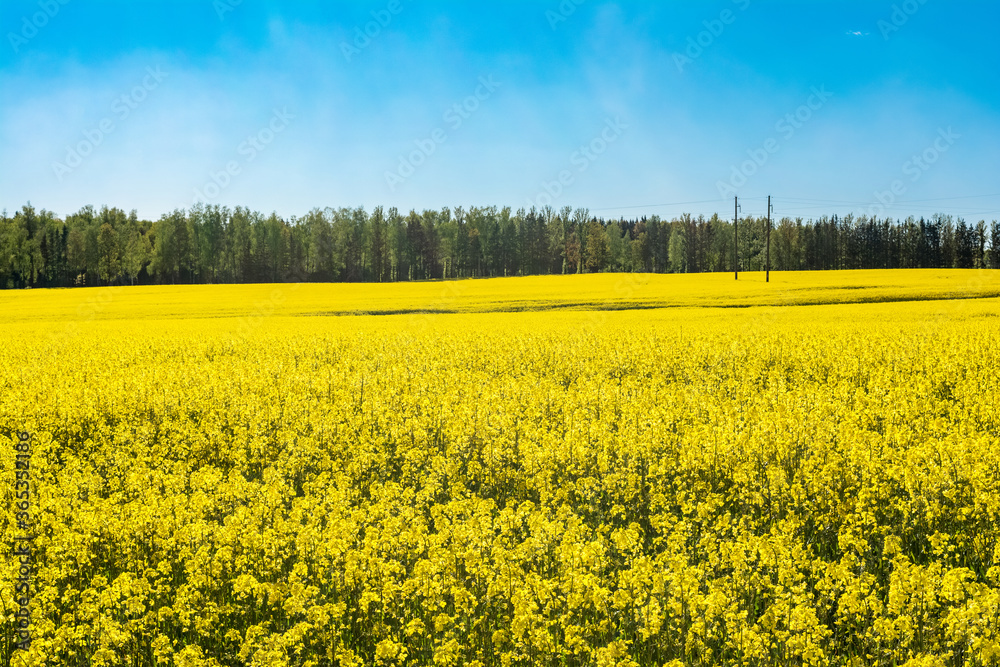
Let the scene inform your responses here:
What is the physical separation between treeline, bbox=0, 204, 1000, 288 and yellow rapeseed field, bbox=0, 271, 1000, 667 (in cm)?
9842

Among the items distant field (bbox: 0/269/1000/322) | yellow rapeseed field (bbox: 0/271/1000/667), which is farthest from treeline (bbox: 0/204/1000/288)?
yellow rapeseed field (bbox: 0/271/1000/667)

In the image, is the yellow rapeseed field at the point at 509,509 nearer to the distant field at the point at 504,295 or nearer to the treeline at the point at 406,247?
the distant field at the point at 504,295

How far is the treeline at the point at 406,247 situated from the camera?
334 ft

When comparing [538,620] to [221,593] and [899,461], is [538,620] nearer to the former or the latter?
[221,593]

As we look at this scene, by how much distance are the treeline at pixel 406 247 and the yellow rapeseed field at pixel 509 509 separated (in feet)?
323

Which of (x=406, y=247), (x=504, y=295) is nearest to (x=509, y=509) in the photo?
(x=504, y=295)

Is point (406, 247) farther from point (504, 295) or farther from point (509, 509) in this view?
point (509, 509)

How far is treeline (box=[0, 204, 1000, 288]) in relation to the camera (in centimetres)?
10188

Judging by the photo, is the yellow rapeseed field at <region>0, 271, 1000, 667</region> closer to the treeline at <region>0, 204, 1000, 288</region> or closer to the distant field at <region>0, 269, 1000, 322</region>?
the distant field at <region>0, 269, 1000, 322</region>

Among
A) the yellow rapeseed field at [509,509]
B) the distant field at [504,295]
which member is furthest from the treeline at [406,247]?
the yellow rapeseed field at [509,509]

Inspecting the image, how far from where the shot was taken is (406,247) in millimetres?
122188

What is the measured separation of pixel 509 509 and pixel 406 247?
11829 centimetres

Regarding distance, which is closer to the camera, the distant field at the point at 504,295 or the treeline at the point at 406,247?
the distant field at the point at 504,295

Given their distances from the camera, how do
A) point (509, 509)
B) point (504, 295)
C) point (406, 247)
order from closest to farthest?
point (509, 509) → point (504, 295) → point (406, 247)
